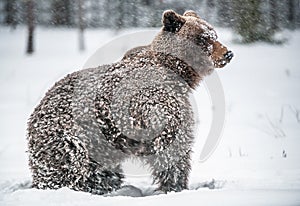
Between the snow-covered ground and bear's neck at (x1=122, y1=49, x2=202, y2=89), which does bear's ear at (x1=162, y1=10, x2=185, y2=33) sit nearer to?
bear's neck at (x1=122, y1=49, x2=202, y2=89)

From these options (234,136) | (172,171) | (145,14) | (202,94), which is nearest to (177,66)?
(172,171)

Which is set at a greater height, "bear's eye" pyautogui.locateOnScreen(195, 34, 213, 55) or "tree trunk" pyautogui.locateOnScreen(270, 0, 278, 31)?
"tree trunk" pyautogui.locateOnScreen(270, 0, 278, 31)

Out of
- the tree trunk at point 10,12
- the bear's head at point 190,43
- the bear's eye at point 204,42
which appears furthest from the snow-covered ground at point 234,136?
the tree trunk at point 10,12

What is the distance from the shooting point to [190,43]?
177 inches

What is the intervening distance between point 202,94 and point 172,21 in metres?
7.53

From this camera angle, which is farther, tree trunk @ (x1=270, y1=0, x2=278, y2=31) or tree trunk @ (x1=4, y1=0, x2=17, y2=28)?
tree trunk @ (x1=4, y1=0, x2=17, y2=28)

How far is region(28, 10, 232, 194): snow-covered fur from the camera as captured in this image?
13.4 feet

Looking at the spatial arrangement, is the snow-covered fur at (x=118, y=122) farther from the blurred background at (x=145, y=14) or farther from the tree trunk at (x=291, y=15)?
the tree trunk at (x=291, y=15)

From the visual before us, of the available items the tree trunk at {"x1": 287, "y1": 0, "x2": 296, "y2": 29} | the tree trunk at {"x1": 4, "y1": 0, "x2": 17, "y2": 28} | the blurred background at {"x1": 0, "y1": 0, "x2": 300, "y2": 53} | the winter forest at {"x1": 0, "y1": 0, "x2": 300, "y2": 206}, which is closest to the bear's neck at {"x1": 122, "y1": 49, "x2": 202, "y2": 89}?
the winter forest at {"x1": 0, "y1": 0, "x2": 300, "y2": 206}

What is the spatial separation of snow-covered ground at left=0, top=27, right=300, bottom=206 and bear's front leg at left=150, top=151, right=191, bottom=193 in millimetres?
242

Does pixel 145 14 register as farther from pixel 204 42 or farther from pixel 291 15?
pixel 204 42

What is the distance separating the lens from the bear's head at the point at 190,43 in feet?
14.7

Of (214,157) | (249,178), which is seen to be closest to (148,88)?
(249,178)

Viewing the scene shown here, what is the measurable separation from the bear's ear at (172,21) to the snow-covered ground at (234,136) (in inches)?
52.6
